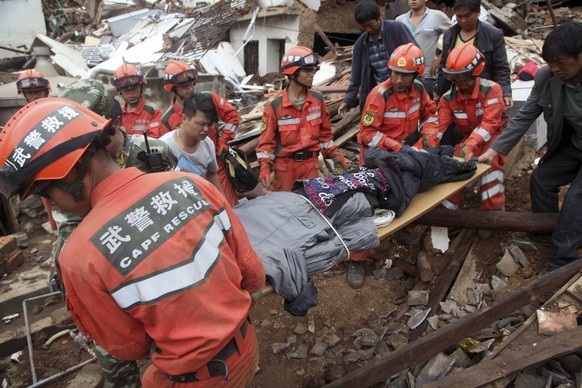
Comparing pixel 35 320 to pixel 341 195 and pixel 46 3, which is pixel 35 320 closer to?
pixel 341 195

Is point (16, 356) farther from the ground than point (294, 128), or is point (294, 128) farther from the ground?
point (294, 128)

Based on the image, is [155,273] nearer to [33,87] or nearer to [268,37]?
[33,87]

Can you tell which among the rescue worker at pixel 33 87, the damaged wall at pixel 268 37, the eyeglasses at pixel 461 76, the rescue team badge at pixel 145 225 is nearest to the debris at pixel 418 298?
the eyeglasses at pixel 461 76

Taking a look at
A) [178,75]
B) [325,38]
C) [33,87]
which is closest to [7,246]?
[33,87]

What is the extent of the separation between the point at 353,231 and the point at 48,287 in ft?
10.9

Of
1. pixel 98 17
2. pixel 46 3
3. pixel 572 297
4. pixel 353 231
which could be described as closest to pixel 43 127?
pixel 353 231

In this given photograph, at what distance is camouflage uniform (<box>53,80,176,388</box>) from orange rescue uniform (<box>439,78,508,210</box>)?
2.74 m

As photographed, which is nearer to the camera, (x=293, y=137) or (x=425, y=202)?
(x=425, y=202)

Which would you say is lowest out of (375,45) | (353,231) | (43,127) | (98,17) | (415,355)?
(98,17)

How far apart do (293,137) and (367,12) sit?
1.52 m

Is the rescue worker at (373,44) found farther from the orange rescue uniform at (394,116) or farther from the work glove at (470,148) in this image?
the work glove at (470,148)

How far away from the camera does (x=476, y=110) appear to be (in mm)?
3770

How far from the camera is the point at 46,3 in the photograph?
62.1ft

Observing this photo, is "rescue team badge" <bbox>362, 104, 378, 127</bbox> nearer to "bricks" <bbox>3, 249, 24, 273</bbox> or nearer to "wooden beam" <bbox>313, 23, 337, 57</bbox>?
"bricks" <bbox>3, 249, 24, 273</bbox>
